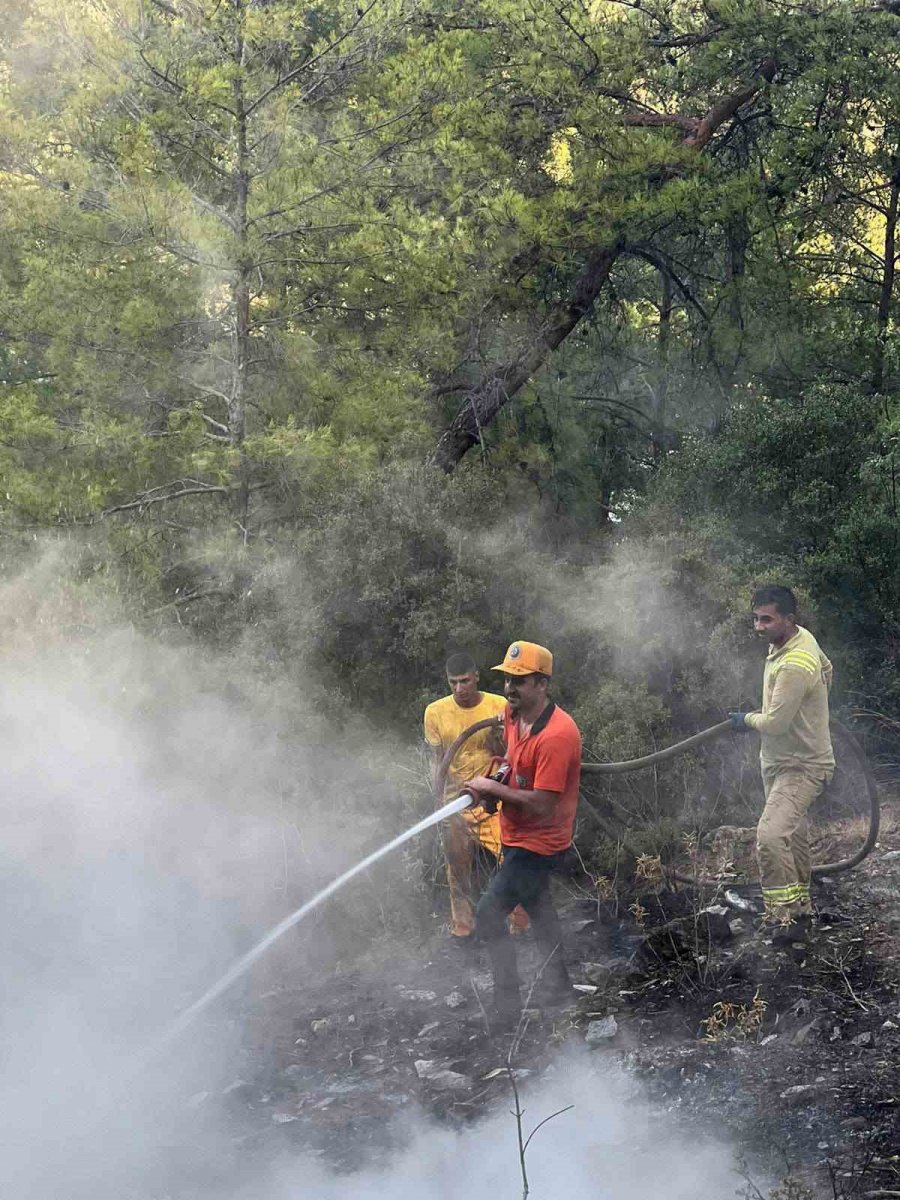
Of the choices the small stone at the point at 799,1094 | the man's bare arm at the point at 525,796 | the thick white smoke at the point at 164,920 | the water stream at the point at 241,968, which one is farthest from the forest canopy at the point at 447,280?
the small stone at the point at 799,1094

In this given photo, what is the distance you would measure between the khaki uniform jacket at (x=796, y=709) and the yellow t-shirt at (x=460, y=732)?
1393mm

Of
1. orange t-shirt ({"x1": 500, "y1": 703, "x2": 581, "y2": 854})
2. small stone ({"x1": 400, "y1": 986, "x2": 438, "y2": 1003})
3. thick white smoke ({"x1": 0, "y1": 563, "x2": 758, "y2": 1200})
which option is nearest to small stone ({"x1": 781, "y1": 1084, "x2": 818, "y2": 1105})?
thick white smoke ({"x1": 0, "y1": 563, "x2": 758, "y2": 1200})

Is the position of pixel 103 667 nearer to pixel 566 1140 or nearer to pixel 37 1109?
pixel 37 1109

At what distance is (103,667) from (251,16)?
18.3 ft

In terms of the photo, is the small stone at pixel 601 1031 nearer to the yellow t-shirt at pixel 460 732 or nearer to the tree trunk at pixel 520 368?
the yellow t-shirt at pixel 460 732

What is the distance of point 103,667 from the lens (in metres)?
8.92

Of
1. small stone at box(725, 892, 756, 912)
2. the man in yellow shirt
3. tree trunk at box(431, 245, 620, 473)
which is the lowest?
small stone at box(725, 892, 756, 912)

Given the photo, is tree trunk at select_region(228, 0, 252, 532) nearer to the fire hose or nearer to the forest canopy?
Answer: the forest canopy

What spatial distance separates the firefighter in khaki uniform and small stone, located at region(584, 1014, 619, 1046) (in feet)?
3.15

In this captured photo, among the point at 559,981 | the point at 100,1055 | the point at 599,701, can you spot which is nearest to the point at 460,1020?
the point at 559,981

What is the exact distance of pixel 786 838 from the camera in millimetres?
6133

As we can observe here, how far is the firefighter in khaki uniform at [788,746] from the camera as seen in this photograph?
19.6ft

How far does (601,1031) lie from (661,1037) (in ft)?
0.88

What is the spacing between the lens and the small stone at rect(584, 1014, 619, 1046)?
578 centimetres
